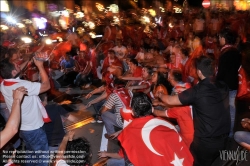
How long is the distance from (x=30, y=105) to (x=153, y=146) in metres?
2.06

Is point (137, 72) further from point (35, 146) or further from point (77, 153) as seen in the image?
point (77, 153)

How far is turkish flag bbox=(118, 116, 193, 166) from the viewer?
101 inches

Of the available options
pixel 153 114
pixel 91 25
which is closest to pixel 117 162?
pixel 153 114

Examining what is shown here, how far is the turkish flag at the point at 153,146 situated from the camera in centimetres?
257

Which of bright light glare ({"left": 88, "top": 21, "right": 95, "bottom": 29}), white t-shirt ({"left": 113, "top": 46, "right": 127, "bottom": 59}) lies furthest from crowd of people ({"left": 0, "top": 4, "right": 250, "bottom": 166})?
bright light glare ({"left": 88, "top": 21, "right": 95, "bottom": 29})

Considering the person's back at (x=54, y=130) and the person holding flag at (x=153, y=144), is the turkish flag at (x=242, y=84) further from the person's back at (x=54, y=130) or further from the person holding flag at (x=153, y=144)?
the person's back at (x=54, y=130)

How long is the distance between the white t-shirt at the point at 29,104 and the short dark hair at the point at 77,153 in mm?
1343

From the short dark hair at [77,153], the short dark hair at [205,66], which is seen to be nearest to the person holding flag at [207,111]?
the short dark hair at [205,66]

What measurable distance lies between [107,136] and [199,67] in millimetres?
2825

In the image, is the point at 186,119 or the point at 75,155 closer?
the point at 75,155

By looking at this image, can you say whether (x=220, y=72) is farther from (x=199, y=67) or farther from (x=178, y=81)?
(x=199, y=67)

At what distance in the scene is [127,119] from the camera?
3.88m

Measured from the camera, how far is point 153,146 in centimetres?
256

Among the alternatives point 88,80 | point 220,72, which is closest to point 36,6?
point 88,80
